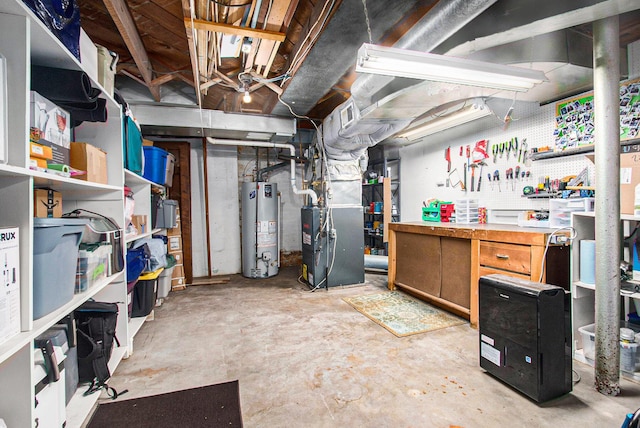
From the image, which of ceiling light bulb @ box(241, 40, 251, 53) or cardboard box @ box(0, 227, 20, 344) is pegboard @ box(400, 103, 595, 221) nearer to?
ceiling light bulb @ box(241, 40, 251, 53)

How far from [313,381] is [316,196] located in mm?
2688

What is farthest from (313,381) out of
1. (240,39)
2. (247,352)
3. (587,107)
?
(587,107)

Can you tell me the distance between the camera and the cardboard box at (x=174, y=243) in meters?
4.23

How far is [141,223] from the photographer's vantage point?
114 inches

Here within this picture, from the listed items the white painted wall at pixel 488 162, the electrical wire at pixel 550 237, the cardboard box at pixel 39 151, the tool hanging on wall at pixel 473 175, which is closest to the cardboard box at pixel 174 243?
the cardboard box at pixel 39 151

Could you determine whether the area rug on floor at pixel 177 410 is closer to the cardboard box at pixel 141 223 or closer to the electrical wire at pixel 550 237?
the cardboard box at pixel 141 223

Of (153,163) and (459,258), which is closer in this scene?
(459,258)

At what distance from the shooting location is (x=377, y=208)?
5.78 m

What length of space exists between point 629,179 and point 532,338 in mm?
1217

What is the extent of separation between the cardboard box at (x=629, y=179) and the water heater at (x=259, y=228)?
158 inches

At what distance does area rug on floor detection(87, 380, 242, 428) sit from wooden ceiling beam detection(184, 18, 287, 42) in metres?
2.32

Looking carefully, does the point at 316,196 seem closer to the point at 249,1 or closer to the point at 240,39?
the point at 240,39

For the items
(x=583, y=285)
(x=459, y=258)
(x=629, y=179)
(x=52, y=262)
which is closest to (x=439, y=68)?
(x=629, y=179)

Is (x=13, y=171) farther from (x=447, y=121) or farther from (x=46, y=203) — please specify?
(x=447, y=121)
